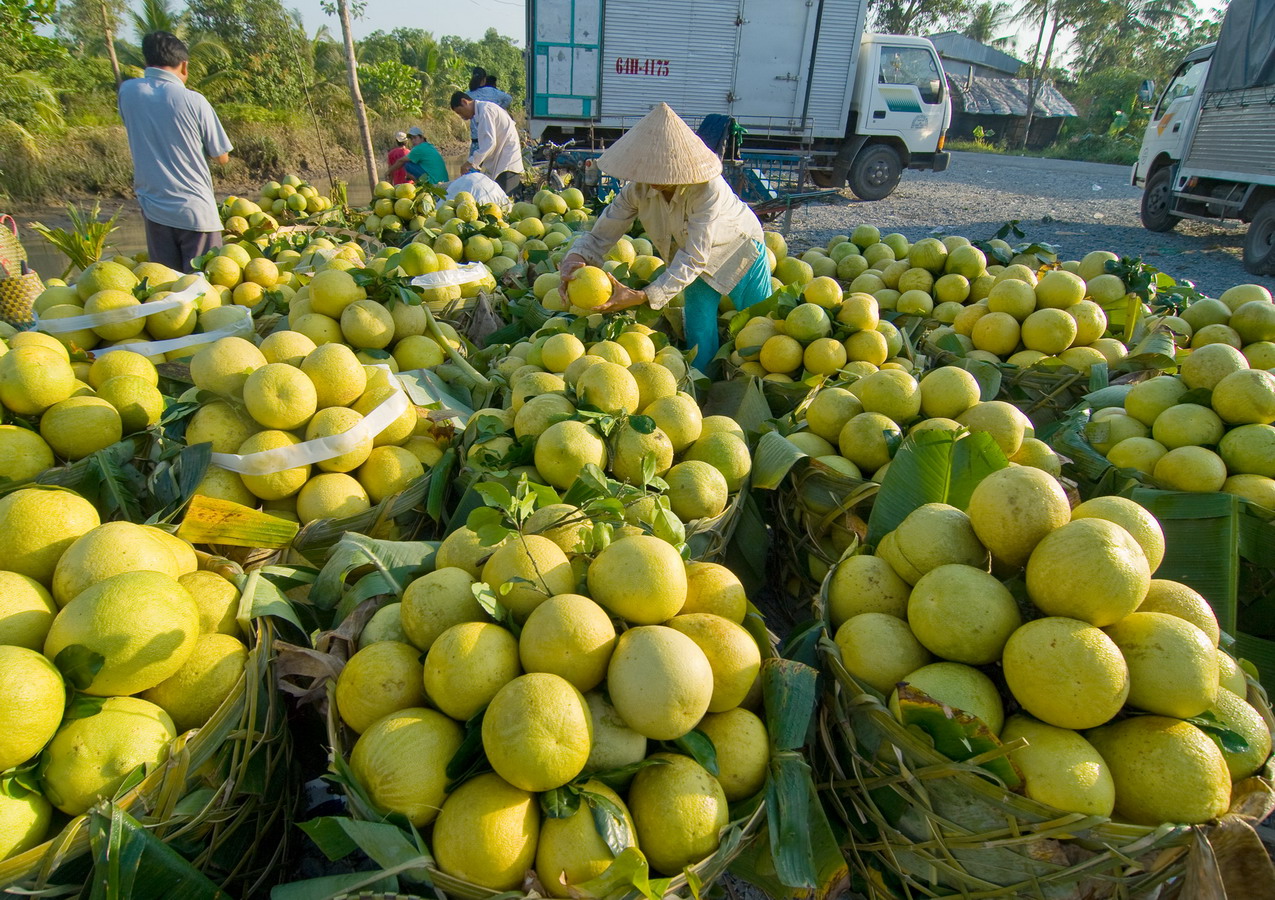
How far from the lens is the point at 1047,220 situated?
12445 mm

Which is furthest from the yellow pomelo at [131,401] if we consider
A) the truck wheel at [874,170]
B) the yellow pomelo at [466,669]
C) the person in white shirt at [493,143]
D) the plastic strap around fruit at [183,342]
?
the truck wheel at [874,170]

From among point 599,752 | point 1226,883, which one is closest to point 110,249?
point 599,752

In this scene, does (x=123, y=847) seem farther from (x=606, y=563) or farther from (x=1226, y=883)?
(x=1226, y=883)

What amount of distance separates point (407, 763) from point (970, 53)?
5043 cm

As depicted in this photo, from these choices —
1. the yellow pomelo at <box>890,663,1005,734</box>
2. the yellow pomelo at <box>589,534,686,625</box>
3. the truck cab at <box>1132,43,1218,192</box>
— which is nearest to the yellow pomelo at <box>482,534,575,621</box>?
the yellow pomelo at <box>589,534,686,625</box>

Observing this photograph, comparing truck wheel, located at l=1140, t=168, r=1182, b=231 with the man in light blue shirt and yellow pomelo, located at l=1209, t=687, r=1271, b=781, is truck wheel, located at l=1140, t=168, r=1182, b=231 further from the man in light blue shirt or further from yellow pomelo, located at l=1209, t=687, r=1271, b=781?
the man in light blue shirt

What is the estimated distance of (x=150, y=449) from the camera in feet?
7.31

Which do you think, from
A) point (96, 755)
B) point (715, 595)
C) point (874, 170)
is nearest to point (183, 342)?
point (96, 755)

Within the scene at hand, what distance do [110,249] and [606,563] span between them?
238 inches

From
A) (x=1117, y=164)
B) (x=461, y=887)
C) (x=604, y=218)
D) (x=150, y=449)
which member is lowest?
(x=461, y=887)

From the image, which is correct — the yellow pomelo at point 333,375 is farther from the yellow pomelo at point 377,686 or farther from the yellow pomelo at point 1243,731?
the yellow pomelo at point 1243,731

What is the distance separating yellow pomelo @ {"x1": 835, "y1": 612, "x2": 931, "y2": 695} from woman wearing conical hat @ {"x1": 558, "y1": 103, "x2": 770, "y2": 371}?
2098mm

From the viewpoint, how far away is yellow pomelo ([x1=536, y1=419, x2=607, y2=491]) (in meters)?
1.92

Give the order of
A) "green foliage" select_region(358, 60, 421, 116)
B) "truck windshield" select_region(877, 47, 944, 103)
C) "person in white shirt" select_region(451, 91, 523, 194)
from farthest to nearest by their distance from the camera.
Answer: "green foliage" select_region(358, 60, 421, 116) → "truck windshield" select_region(877, 47, 944, 103) → "person in white shirt" select_region(451, 91, 523, 194)
